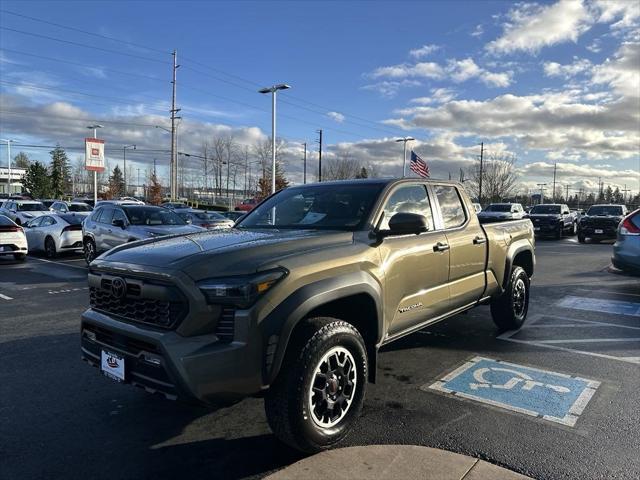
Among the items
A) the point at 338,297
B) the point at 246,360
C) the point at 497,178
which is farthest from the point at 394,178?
the point at 497,178

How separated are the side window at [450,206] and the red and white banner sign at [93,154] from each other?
31612 millimetres

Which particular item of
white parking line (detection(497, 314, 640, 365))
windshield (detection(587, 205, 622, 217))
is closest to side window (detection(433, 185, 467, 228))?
white parking line (detection(497, 314, 640, 365))

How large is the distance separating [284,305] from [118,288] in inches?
47.6

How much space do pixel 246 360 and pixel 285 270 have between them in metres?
0.60

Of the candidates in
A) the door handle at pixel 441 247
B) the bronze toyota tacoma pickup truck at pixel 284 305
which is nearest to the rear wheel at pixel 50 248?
the bronze toyota tacoma pickup truck at pixel 284 305

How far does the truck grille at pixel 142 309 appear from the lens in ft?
9.88

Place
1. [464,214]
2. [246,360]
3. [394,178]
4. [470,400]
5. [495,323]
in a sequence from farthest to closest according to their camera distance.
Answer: [495,323] → [464,214] → [394,178] → [470,400] → [246,360]

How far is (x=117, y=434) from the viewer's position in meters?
3.56

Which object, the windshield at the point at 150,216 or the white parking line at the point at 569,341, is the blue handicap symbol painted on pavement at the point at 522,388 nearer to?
the white parking line at the point at 569,341

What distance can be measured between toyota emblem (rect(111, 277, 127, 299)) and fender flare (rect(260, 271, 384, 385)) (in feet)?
3.52

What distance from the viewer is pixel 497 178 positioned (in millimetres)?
71375

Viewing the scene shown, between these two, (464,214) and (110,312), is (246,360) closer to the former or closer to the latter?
(110,312)

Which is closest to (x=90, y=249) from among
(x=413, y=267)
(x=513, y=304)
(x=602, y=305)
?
(x=513, y=304)

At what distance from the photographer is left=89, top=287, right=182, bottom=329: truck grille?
3012 mm
